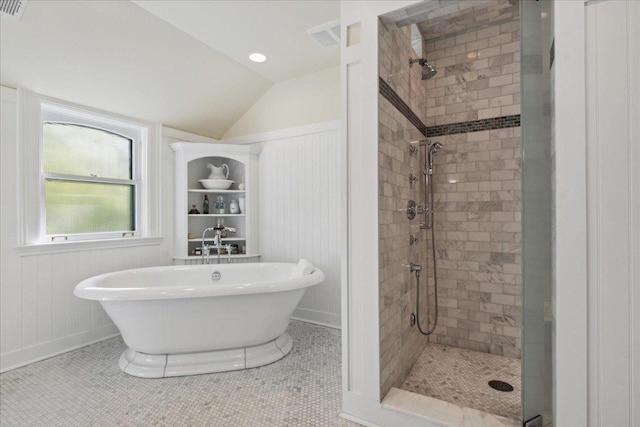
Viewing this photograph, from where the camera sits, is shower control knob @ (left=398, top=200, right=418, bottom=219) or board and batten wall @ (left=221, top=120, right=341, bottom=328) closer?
shower control knob @ (left=398, top=200, right=418, bottom=219)

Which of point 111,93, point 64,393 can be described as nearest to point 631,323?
point 64,393

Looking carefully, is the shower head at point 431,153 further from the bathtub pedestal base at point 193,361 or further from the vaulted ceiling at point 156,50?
the bathtub pedestal base at point 193,361

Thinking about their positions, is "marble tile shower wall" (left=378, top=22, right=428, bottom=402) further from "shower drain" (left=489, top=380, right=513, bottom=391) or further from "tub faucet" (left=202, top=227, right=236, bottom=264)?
"tub faucet" (left=202, top=227, right=236, bottom=264)

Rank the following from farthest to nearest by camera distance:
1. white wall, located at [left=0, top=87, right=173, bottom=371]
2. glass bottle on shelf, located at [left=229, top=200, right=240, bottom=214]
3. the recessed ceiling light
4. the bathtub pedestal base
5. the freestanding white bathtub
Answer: glass bottle on shelf, located at [left=229, top=200, right=240, bottom=214]
the recessed ceiling light
white wall, located at [left=0, top=87, right=173, bottom=371]
the bathtub pedestal base
the freestanding white bathtub

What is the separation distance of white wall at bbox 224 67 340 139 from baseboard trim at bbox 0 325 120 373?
2.53 m

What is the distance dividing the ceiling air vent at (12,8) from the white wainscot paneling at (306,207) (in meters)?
2.21

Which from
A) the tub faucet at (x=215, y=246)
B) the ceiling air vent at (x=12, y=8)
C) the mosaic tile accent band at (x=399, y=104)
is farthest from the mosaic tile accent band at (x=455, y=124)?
the ceiling air vent at (x=12, y=8)

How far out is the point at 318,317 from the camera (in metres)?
3.49

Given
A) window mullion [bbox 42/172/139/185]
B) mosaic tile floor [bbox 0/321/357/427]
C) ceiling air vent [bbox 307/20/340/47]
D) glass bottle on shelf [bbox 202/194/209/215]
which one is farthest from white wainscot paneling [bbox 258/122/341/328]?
window mullion [bbox 42/172/139/185]

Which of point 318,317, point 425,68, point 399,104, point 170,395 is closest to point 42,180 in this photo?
point 170,395

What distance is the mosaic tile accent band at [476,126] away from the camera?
252 centimetres

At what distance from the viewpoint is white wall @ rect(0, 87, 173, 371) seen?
2.46 meters

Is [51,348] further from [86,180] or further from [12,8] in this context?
[12,8]

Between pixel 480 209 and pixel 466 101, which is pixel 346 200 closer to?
pixel 480 209
